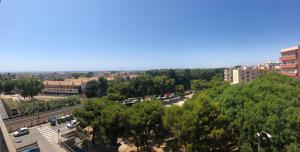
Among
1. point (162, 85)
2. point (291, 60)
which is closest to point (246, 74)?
point (162, 85)

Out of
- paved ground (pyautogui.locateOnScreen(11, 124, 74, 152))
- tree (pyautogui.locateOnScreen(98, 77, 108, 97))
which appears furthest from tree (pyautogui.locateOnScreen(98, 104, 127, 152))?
tree (pyautogui.locateOnScreen(98, 77, 108, 97))

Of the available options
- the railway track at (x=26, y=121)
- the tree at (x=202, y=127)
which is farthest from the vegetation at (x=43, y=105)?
the tree at (x=202, y=127)

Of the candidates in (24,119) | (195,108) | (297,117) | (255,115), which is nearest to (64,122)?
(24,119)

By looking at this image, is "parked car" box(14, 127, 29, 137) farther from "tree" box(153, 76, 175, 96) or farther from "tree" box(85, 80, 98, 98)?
"tree" box(153, 76, 175, 96)

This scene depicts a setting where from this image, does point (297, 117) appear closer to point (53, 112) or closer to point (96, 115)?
point (96, 115)

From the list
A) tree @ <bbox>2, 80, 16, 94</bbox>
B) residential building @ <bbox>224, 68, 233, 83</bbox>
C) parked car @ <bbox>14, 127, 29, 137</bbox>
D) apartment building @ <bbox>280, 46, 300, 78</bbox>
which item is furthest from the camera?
residential building @ <bbox>224, 68, 233, 83</bbox>

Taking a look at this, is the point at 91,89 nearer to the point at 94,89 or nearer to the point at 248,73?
the point at 94,89

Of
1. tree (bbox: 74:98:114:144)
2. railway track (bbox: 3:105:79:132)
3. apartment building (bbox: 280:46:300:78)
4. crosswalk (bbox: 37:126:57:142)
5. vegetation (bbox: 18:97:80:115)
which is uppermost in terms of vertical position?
apartment building (bbox: 280:46:300:78)
